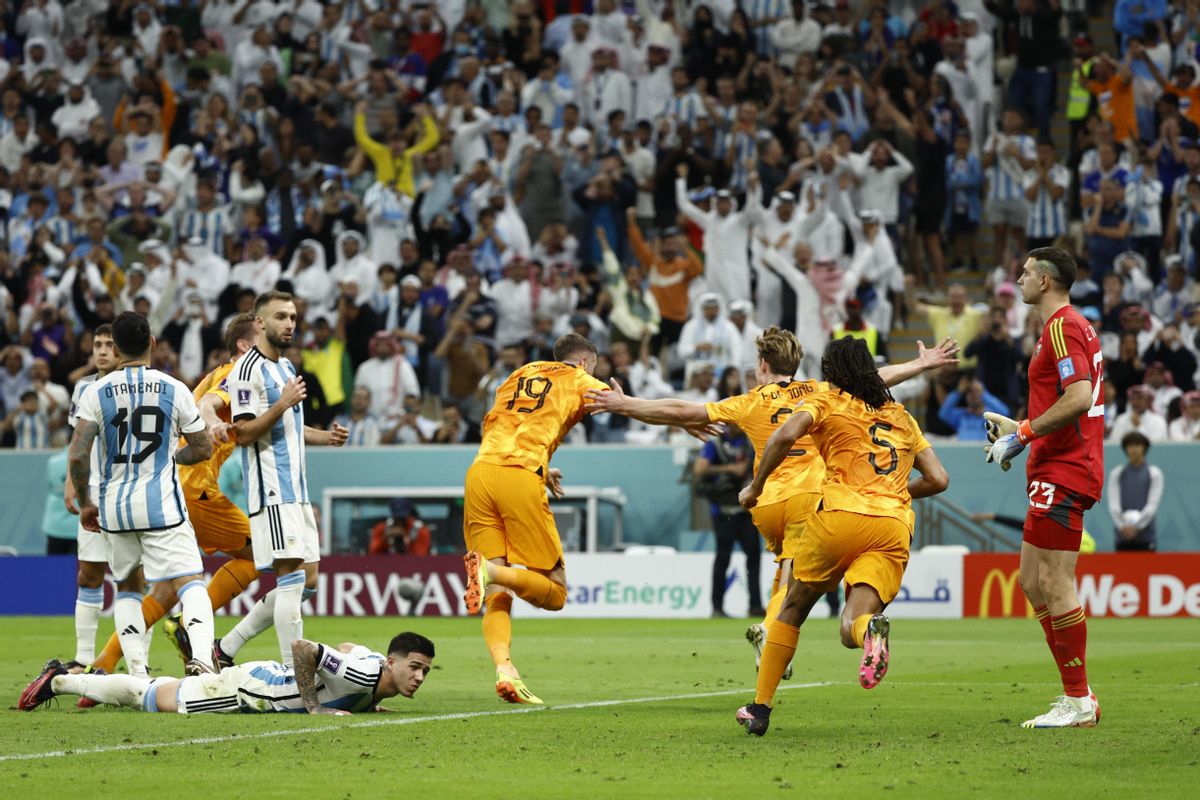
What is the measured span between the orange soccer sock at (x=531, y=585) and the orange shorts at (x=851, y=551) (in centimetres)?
213

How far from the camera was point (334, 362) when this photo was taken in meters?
24.8

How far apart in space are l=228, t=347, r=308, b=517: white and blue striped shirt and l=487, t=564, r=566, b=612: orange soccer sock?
4.24 ft

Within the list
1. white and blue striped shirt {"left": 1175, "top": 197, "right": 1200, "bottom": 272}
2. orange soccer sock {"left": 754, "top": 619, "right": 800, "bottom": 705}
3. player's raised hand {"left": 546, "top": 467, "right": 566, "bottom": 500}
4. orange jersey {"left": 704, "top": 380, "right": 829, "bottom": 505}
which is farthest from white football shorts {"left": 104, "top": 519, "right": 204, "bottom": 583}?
white and blue striped shirt {"left": 1175, "top": 197, "right": 1200, "bottom": 272}

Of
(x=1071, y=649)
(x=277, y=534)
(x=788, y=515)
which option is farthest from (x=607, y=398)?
(x=1071, y=649)

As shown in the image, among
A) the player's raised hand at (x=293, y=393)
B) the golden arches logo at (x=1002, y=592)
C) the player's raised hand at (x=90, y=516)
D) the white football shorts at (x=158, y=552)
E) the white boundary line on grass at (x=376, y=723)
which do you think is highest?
the player's raised hand at (x=293, y=393)

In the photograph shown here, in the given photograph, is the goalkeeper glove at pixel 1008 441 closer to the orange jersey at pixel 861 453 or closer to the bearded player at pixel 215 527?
the orange jersey at pixel 861 453

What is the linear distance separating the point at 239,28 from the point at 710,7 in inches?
325

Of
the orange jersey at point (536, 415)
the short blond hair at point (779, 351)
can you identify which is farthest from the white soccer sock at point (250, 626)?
the short blond hair at point (779, 351)

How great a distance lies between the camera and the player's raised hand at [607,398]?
10.7m

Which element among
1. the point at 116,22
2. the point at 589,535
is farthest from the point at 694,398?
the point at 116,22

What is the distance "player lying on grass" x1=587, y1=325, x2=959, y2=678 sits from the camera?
10.6m

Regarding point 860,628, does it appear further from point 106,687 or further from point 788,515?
point 106,687

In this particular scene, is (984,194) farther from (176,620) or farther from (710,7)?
(176,620)

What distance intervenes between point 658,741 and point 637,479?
1493cm
